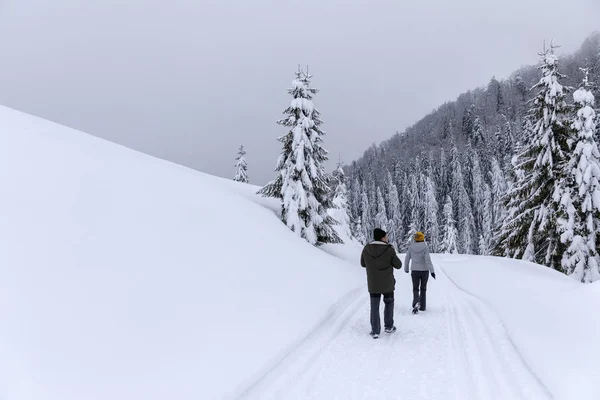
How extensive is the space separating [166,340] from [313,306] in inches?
165

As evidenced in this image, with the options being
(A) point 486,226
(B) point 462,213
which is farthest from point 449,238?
(B) point 462,213

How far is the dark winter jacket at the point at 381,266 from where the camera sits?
7441mm

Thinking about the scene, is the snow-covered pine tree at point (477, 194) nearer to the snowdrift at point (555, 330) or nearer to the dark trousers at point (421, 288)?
the snowdrift at point (555, 330)

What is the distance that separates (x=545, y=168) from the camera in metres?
18.9

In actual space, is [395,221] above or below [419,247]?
above

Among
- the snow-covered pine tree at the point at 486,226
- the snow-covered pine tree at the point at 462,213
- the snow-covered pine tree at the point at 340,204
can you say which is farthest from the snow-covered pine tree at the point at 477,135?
the snow-covered pine tree at the point at 340,204

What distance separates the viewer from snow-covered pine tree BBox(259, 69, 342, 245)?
2027cm

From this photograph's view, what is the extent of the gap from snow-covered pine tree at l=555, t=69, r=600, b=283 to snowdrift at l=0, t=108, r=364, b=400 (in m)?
13.8

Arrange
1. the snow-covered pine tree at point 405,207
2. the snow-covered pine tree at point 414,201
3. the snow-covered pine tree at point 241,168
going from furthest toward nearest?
the snow-covered pine tree at point 405,207 < the snow-covered pine tree at point 414,201 < the snow-covered pine tree at point 241,168

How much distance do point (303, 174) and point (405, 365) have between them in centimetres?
1547

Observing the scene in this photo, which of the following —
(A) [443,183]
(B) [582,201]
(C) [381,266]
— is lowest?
(C) [381,266]

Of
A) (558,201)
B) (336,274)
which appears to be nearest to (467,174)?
(558,201)

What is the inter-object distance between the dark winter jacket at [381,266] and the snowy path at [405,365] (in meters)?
1.00

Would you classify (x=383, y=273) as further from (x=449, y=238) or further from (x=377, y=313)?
(x=449, y=238)
